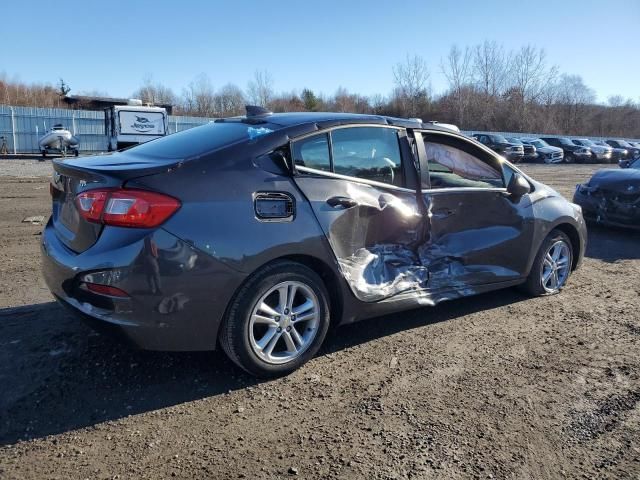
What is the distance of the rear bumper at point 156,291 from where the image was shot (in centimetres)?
278

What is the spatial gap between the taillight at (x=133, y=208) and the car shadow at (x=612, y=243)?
596cm

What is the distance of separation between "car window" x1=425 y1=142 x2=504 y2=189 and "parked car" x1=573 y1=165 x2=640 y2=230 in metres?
4.43

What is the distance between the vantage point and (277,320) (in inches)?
127

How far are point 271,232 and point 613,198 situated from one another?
706cm

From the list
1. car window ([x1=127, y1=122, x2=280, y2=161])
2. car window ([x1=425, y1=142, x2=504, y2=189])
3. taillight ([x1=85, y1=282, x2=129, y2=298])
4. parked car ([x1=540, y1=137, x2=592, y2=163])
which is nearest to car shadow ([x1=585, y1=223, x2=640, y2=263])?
car window ([x1=425, y1=142, x2=504, y2=189])

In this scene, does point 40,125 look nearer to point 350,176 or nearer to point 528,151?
point 528,151

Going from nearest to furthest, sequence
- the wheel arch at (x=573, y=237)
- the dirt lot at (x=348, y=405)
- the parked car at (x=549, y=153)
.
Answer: the dirt lot at (x=348, y=405)
the wheel arch at (x=573, y=237)
the parked car at (x=549, y=153)

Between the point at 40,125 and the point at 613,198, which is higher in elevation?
the point at 40,125

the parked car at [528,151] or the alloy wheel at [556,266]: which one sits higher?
the parked car at [528,151]

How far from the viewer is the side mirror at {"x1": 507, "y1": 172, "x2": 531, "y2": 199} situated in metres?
4.64

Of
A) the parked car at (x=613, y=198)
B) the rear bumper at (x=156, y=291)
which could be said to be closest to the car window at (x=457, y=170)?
the rear bumper at (x=156, y=291)

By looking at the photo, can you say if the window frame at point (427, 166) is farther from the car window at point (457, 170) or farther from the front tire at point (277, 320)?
the front tire at point (277, 320)

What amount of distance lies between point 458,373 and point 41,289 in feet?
12.3

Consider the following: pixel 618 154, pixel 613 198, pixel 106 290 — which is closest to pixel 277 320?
pixel 106 290
